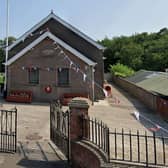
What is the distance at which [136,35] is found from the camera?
64.3 metres

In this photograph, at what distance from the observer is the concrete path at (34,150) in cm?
815

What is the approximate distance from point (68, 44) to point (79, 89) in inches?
182

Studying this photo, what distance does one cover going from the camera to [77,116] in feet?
25.6

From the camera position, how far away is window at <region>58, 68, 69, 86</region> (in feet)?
71.7

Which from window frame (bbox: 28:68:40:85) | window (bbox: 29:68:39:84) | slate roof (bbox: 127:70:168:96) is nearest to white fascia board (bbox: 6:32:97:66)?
window frame (bbox: 28:68:40:85)

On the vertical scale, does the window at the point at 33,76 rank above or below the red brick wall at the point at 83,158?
above

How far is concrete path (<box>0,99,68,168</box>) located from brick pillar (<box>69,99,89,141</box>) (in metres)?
1.11

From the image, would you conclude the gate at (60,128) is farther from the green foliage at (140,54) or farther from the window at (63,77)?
the green foliage at (140,54)

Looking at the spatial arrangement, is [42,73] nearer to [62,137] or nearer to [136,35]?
[62,137]

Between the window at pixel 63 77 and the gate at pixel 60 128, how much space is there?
11.9m

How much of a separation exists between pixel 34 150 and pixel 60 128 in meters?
1.40

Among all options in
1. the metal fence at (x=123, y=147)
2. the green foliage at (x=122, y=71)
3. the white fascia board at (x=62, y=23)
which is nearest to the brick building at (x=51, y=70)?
the white fascia board at (x=62, y=23)

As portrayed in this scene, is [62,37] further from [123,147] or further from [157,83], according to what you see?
[123,147]

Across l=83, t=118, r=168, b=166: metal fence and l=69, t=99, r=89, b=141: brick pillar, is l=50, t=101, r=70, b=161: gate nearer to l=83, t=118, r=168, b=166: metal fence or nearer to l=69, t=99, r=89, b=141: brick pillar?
l=69, t=99, r=89, b=141: brick pillar
